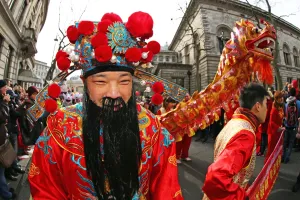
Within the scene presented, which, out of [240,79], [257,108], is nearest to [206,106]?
[240,79]

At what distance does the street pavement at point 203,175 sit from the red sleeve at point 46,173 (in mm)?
3091

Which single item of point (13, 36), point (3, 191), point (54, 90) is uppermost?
point (13, 36)

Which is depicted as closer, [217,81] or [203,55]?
[217,81]

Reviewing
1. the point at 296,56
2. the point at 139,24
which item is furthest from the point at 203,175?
the point at 296,56

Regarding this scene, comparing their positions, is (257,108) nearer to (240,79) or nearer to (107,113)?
(240,79)

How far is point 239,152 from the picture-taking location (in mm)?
1598

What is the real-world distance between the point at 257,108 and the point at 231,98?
1076 millimetres

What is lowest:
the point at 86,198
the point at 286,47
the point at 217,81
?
the point at 86,198

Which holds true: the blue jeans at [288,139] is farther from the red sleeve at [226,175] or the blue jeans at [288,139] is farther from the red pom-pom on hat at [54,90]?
the red pom-pom on hat at [54,90]

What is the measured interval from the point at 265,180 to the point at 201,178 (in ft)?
9.28

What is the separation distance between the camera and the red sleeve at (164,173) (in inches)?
49.1

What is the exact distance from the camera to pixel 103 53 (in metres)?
1.20

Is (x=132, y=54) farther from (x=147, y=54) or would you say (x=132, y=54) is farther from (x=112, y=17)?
(x=112, y=17)

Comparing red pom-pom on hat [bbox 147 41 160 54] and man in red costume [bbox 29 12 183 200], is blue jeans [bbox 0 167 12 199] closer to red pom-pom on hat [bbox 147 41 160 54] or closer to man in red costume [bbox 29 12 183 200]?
man in red costume [bbox 29 12 183 200]
